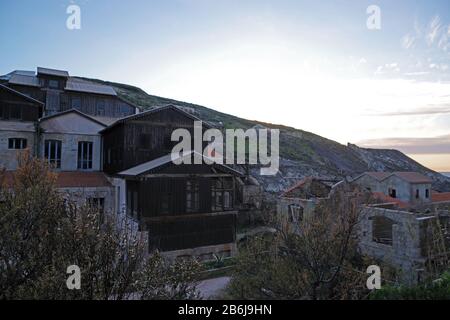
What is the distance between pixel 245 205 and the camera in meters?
30.7

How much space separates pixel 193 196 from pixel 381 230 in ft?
51.9

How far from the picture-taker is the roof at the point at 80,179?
21594 millimetres

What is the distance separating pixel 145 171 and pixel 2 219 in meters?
9.27

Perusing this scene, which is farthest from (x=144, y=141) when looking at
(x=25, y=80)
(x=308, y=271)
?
(x=25, y=80)

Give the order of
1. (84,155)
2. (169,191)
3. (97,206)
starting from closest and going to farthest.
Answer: (97,206) → (169,191) → (84,155)

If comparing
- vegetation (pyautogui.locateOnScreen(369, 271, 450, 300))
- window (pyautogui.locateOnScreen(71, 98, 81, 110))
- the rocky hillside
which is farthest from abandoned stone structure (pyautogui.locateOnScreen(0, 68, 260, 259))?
the rocky hillside

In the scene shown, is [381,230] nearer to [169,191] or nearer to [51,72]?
[169,191]

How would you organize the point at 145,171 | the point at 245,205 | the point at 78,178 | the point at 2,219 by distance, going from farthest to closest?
the point at 245,205 → the point at 78,178 → the point at 145,171 → the point at 2,219

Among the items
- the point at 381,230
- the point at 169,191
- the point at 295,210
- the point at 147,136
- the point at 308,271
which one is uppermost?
the point at 147,136

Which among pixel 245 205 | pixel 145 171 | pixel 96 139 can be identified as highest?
pixel 96 139

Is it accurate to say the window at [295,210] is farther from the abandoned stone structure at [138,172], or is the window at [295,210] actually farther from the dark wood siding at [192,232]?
the dark wood siding at [192,232]

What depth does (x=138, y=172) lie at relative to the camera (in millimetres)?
17766
